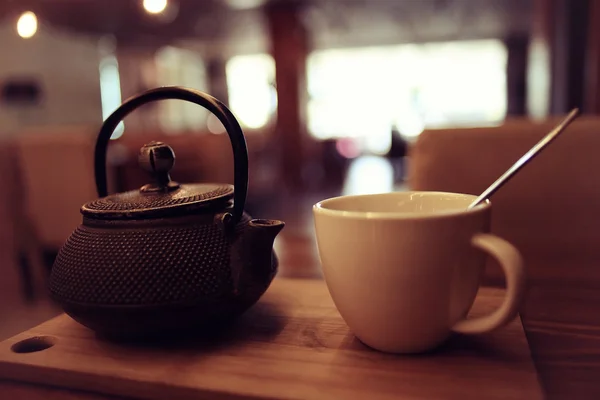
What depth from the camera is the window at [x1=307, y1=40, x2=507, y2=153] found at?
347 inches

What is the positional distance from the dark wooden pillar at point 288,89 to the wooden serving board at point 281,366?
468 cm

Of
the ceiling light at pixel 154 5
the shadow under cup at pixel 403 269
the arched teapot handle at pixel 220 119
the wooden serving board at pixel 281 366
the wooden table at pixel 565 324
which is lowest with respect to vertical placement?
the wooden table at pixel 565 324

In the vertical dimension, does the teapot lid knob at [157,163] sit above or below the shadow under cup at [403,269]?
above

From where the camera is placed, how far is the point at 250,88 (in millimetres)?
9242

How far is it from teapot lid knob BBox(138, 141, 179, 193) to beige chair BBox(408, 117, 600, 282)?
18.6 inches

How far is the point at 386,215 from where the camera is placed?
39cm

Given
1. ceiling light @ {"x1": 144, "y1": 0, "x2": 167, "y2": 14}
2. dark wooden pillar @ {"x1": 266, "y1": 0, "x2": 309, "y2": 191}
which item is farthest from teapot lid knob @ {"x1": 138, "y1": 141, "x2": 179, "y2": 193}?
dark wooden pillar @ {"x1": 266, "y1": 0, "x2": 309, "y2": 191}

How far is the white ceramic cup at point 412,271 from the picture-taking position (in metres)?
0.39

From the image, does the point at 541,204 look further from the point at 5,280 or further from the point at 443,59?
the point at 443,59

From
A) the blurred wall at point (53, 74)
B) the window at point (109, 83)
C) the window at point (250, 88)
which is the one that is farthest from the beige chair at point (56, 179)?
the window at point (250, 88)

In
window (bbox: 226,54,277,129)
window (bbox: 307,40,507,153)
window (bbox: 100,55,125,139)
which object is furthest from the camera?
window (bbox: 226,54,277,129)

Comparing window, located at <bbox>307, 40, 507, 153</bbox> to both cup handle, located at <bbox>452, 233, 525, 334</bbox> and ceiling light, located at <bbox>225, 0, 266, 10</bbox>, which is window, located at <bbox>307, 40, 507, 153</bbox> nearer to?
ceiling light, located at <bbox>225, 0, 266, 10</bbox>

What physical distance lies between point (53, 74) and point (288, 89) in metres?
3.39

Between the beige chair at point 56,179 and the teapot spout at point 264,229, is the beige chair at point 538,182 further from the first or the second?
the beige chair at point 56,179
